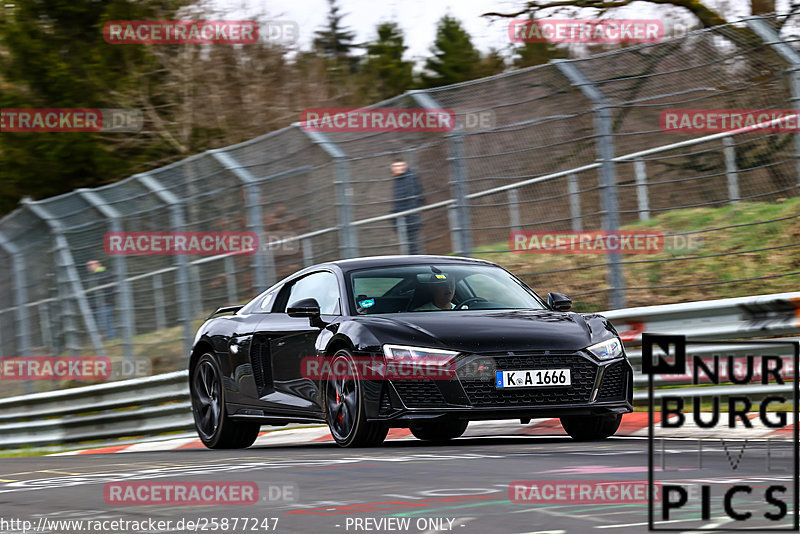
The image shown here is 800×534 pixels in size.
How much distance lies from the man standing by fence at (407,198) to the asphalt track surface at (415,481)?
416 cm

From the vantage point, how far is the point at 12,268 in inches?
730

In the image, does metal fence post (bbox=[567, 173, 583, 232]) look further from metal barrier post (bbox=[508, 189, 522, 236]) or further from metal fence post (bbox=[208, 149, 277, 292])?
metal fence post (bbox=[208, 149, 277, 292])

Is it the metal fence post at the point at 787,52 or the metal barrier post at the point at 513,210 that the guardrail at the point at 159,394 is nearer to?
the metal fence post at the point at 787,52

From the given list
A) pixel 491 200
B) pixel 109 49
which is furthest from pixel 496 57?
pixel 109 49

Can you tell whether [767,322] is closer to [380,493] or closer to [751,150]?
[751,150]

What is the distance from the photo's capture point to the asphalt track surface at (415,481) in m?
5.03

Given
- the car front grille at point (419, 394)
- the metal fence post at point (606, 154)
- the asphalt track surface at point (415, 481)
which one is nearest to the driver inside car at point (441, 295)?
the asphalt track surface at point (415, 481)

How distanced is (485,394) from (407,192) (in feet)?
17.3

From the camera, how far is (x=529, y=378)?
823cm

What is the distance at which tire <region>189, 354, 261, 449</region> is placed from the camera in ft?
34.8

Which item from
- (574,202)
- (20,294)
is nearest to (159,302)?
(20,294)

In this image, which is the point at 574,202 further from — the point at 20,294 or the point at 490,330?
the point at 20,294

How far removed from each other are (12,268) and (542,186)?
907cm

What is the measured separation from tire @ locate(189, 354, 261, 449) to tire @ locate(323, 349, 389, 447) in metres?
1.77
